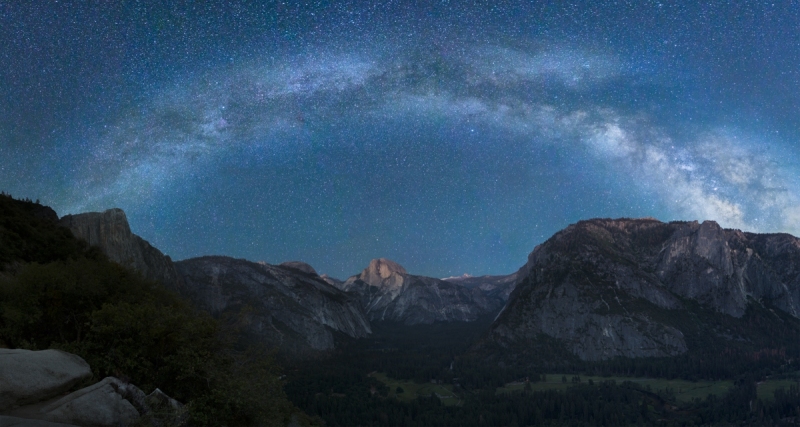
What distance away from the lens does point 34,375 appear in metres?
21.5

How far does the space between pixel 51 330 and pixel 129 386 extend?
13.8 meters

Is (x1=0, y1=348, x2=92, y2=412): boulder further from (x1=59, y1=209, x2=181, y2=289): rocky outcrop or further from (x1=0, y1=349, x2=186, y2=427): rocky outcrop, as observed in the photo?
(x1=59, y1=209, x2=181, y2=289): rocky outcrop

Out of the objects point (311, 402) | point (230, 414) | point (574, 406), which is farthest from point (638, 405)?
point (230, 414)

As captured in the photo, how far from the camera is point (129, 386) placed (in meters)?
25.0

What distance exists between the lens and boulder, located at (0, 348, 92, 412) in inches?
→ 792

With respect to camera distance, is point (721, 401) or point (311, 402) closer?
point (311, 402)

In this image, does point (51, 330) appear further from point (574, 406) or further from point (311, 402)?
point (574, 406)

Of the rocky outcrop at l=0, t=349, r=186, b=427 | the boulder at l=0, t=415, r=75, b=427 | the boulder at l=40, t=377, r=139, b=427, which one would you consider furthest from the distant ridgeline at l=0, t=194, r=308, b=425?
the boulder at l=0, t=415, r=75, b=427

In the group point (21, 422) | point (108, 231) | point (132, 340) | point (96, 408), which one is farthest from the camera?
point (108, 231)

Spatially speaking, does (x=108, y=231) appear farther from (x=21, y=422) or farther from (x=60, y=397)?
(x=21, y=422)

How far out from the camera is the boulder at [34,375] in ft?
66.0

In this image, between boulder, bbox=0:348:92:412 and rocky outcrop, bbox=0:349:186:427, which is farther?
boulder, bbox=0:348:92:412

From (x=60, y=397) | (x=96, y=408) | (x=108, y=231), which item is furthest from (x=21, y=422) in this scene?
(x=108, y=231)

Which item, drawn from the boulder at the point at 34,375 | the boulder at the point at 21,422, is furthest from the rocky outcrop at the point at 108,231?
the boulder at the point at 21,422
